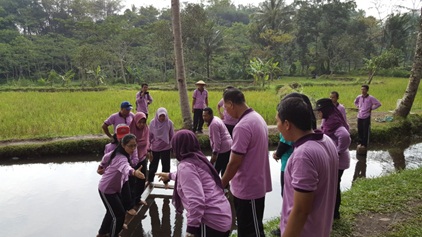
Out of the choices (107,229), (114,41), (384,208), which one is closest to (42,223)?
(107,229)

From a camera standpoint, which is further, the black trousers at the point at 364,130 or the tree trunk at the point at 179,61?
the tree trunk at the point at 179,61

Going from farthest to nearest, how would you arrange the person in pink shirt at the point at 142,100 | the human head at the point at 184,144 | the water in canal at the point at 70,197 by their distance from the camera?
the person in pink shirt at the point at 142,100, the water in canal at the point at 70,197, the human head at the point at 184,144

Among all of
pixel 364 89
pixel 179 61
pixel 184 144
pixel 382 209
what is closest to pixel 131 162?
pixel 184 144

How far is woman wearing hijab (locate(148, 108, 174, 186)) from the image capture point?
477 centimetres

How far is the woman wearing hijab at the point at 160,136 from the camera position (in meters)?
4.77

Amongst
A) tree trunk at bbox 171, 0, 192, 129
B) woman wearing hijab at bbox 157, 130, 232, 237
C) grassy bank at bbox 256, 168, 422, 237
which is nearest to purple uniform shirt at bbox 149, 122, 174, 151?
grassy bank at bbox 256, 168, 422, 237

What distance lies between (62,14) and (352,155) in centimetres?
3796

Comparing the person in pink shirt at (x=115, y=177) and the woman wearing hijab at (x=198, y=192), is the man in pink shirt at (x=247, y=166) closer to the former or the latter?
the woman wearing hijab at (x=198, y=192)

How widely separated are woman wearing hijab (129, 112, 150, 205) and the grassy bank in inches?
72.9

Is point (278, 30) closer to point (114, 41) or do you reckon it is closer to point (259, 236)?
point (114, 41)

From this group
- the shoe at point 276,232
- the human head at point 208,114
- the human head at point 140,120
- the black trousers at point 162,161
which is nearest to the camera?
the shoe at point 276,232

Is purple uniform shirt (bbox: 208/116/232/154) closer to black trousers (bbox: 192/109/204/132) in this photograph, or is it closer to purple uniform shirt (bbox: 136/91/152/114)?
black trousers (bbox: 192/109/204/132)

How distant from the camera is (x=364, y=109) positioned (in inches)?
270

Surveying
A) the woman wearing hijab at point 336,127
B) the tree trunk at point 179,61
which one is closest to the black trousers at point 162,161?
the woman wearing hijab at point 336,127
